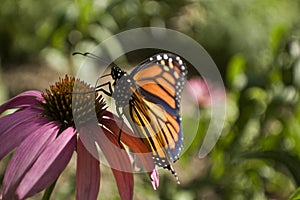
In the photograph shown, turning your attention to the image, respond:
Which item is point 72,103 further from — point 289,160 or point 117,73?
point 289,160

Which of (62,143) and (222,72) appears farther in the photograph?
(222,72)

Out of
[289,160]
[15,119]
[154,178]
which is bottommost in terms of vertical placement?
[289,160]

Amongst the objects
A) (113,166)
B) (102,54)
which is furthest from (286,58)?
(113,166)

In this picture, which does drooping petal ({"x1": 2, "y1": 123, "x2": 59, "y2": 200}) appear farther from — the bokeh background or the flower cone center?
the bokeh background

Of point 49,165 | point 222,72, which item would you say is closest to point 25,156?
point 49,165

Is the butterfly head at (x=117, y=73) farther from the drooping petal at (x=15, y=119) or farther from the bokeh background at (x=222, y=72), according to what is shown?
the bokeh background at (x=222, y=72)

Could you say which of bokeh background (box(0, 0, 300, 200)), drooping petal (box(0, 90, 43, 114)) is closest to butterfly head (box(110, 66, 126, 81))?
drooping petal (box(0, 90, 43, 114))

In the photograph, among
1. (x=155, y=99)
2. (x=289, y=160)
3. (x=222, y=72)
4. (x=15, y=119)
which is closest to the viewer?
(x=15, y=119)
